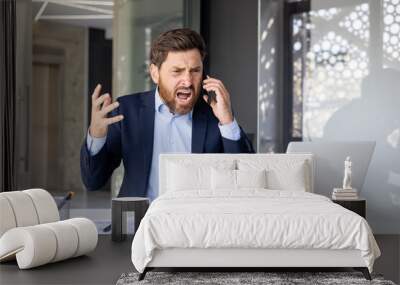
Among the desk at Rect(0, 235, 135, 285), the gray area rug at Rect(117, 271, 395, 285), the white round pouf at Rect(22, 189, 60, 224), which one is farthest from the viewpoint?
the white round pouf at Rect(22, 189, 60, 224)

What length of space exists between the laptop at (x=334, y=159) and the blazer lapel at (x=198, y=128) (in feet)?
2.60

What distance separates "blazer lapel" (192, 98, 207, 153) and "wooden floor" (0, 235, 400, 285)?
1223 mm

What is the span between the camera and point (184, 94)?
6473mm

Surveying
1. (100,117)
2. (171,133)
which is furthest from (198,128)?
(100,117)

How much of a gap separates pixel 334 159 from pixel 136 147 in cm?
177

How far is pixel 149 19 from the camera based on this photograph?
8.24m

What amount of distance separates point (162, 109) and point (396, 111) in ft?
7.98

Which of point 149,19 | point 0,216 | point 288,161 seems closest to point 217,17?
point 149,19

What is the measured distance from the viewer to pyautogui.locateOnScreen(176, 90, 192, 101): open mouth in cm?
648

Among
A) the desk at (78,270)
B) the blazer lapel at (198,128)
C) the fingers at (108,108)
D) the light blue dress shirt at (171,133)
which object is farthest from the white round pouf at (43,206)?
the blazer lapel at (198,128)

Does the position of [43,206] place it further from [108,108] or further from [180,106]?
[180,106]

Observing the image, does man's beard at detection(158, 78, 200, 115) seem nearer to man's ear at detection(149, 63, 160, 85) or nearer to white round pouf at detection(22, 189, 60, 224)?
man's ear at detection(149, 63, 160, 85)

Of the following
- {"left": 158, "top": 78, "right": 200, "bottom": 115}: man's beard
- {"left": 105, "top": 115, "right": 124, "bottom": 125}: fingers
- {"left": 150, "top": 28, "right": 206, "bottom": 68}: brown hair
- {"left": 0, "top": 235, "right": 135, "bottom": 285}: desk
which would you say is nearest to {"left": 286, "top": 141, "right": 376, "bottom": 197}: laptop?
{"left": 158, "top": 78, "right": 200, "bottom": 115}: man's beard

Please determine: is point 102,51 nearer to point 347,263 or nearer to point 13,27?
point 13,27
